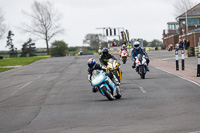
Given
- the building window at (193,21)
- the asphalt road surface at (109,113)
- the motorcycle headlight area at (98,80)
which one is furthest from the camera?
the building window at (193,21)

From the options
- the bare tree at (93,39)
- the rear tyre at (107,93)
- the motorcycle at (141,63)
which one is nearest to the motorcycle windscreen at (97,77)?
the rear tyre at (107,93)

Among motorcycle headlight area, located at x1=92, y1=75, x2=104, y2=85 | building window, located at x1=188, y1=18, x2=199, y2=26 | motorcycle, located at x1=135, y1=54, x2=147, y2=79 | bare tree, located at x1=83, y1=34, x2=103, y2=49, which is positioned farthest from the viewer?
bare tree, located at x1=83, y1=34, x2=103, y2=49

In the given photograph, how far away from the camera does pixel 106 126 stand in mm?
8641

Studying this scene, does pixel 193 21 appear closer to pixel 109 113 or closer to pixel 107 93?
pixel 107 93

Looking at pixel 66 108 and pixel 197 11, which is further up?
pixel 197 11

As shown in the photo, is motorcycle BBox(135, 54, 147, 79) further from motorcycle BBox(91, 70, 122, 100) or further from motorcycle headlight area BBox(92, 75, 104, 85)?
motorcycle headlight area BBox(92, 75, 104, 85)

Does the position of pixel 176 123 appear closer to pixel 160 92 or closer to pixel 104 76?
pixel 104 76

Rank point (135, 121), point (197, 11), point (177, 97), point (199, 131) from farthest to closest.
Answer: point (197, 11), point (177, 97), point (135, 121), point (199, 131)

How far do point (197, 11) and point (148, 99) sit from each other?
76325 millimetres

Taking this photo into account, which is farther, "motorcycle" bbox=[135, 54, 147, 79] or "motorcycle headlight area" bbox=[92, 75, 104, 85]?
"motorcycle" bbox=[135, 54, 147, 79]

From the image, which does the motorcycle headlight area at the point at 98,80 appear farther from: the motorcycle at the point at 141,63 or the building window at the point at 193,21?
the building window at the point at 193,21

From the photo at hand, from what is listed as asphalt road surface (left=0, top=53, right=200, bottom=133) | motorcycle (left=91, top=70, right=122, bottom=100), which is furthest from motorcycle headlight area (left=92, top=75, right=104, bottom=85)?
asphalt road surface (left=0, top=53, right=200, bottom=133)

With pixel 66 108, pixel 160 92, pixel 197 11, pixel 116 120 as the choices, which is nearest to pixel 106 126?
pixel 116 120

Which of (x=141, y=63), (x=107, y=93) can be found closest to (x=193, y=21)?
(x=141, y=63)
